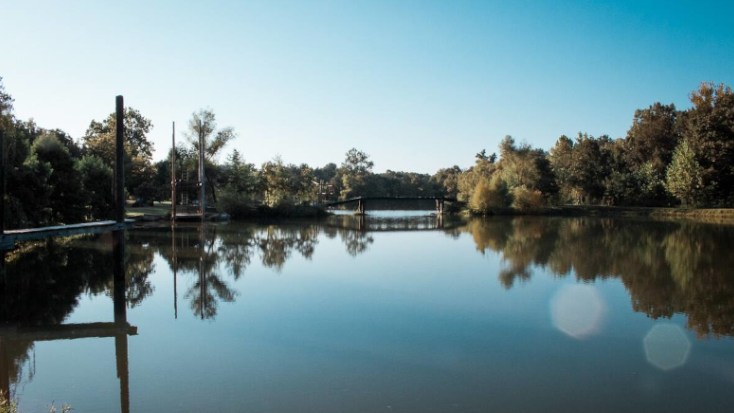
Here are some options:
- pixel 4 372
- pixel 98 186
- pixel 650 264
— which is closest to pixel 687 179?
pixel 650 264

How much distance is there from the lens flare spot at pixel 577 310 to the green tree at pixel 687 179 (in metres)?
40.4

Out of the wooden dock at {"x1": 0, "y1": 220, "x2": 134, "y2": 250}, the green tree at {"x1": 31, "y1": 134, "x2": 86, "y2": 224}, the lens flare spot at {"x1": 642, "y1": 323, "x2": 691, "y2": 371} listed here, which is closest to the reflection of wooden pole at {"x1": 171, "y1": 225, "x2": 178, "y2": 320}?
the wooden dock at {"x1": 0, "y1": 220, "x2": 134, "y2": 250}

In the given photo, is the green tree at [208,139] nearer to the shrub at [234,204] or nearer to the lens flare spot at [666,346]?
the shrub at [234,204]

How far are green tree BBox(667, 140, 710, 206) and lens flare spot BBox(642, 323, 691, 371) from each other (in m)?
43.2

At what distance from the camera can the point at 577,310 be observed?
9977mm

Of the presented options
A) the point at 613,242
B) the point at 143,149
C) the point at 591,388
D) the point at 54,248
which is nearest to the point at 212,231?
the point at 54,248

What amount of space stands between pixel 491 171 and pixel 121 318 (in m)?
58.3

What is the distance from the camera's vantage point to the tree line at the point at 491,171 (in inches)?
882

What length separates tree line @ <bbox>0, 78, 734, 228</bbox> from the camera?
22.4m

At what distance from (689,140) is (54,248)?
50.2m

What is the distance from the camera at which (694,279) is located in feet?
44.0

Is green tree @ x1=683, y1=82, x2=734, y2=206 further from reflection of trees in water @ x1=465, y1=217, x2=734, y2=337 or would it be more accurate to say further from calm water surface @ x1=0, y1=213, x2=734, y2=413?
calm water surface @ x1=0, y1=213, x2=734, y2=413

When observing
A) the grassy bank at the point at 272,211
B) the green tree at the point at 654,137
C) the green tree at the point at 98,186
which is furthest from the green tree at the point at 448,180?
the green tree at the point at 98,186

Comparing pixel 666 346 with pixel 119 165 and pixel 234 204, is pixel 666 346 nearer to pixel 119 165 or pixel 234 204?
pixel 119 165
